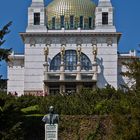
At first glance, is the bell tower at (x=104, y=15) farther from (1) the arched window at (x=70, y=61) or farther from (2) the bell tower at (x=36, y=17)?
(2) the bell tower at (x=36, y=17)

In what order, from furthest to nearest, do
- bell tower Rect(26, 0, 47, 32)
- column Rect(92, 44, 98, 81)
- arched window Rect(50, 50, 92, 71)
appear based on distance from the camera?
1. bell tower Rect(26, 0, 47, 32)
2. arched window Rect(50, 50, 92, 71)
3. column Rect(92, 44, 98, 81)

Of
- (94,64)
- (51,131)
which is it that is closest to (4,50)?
(51,131)

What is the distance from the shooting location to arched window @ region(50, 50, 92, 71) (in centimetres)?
8644

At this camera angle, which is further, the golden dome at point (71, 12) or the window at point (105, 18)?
the golden dome at point (71, 12)

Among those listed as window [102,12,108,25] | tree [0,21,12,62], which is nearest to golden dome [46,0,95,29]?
window [102,12,108,25]

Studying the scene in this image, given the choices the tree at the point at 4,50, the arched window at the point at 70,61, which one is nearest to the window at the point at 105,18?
the arched window at the point at 70,61

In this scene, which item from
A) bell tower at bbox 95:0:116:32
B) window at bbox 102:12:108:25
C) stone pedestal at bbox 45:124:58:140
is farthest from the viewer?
window at bbox 102:12:108:25

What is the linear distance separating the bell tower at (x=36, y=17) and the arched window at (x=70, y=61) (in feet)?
13.6

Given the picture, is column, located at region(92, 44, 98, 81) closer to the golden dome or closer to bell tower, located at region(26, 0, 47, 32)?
the golden dome

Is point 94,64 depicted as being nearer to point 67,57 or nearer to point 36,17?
point 67,57

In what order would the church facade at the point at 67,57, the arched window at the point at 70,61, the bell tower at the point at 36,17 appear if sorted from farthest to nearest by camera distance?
1. the bell tower at the point at 36,17
2. the arched window at the point at 70,61
3. the church facade at the point at 67,57

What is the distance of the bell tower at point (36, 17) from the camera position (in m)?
88.6

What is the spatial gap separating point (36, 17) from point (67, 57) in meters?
7.45

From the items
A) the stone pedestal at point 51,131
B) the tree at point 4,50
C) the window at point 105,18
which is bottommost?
the stone pedestal at point 51,131
